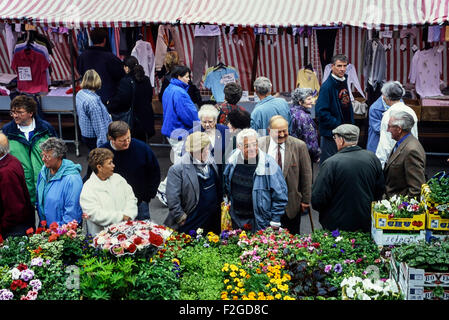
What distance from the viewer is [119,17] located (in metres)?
9.23

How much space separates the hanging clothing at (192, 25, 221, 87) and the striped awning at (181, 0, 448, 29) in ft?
7.29

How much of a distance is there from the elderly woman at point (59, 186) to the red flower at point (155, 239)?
4.29ft

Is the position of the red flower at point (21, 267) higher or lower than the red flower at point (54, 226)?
lower

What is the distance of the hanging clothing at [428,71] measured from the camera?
38.4 feet

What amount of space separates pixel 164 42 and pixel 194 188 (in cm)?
703

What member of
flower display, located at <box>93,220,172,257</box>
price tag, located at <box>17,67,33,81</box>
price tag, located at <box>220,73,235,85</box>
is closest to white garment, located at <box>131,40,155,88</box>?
price tag, located at <box>220,73,235,85</box>

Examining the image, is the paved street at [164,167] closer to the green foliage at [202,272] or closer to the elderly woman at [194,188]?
the elderly woman at [194,188]

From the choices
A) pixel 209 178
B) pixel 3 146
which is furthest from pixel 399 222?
pixel 3 146

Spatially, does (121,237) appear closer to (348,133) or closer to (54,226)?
(54,226)

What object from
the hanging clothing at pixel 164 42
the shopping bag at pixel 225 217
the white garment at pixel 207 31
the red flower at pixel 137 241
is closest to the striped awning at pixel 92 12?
the white garment at pixel 207 31

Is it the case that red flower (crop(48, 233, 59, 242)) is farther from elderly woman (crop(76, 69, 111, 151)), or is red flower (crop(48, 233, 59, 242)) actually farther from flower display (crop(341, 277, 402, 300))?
elderly woman (crop(76, 69, 111, 151))

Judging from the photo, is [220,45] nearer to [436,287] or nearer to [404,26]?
[404,26]
